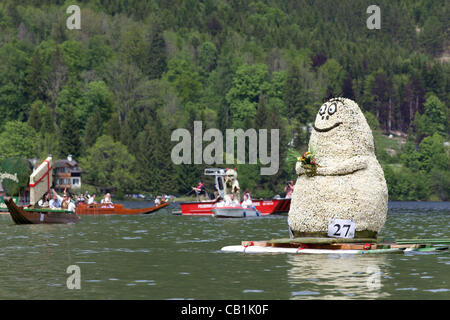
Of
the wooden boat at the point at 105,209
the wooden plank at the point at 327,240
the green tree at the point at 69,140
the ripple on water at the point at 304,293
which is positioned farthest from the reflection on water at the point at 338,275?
the green tree at the point at 69,140

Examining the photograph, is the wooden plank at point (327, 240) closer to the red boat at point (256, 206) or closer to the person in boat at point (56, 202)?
the person in boat at point (56, 202)

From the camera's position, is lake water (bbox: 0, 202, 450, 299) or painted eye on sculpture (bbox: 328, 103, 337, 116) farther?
painted eye on sculpture (bbox: 328, 103, 337, 116)

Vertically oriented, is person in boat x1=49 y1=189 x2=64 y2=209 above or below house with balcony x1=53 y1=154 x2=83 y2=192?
above

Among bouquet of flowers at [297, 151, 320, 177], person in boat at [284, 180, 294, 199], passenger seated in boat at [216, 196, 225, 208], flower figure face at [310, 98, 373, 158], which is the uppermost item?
flower figure face at [310, 98, 373, 158]

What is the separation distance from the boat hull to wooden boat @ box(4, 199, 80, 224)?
1091 inches

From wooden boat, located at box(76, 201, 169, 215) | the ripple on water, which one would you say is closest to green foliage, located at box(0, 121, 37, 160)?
wooden boat, located at box(76, 201, 169, 215)

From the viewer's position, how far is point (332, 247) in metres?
35.6

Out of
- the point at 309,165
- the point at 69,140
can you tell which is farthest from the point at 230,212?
the point at 69,140

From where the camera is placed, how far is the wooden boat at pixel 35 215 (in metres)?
63.9

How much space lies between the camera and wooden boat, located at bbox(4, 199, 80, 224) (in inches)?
2516

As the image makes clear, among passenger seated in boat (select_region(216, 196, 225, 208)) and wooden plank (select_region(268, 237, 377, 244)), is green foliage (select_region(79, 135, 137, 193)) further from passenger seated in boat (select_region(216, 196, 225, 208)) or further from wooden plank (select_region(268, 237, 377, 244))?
wooden plank (select_region(268, 237, 377, 244))

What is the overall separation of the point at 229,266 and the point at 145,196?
476 feet
